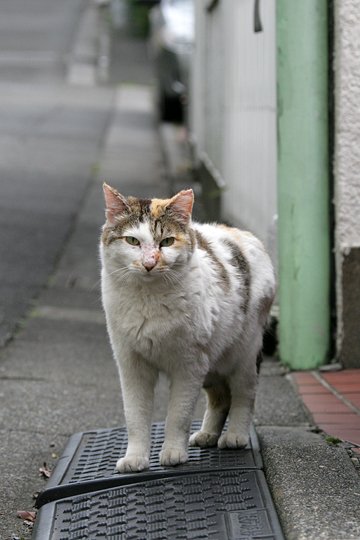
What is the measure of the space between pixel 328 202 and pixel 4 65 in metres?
20.2

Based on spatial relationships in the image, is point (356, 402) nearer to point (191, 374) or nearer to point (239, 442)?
point (239, 442)

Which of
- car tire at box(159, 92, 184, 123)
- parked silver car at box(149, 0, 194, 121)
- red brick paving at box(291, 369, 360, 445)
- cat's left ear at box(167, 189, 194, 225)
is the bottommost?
car tire at box(159, 92, 184, 123)

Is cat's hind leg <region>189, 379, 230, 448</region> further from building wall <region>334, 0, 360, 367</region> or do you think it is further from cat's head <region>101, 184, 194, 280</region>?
building wall <region>334, 0, 360, 367</region>

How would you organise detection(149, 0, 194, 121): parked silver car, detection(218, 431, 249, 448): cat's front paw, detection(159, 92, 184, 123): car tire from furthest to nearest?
detection(159, 92, 184, 123): car tire < detection(149, 0, 194, 121): parked silver car < detection(218, 431, 249, 448): cat's front paw

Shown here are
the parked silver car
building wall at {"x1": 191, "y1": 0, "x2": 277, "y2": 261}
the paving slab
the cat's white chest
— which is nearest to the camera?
the paving slab

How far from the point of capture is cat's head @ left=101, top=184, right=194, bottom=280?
154 inches

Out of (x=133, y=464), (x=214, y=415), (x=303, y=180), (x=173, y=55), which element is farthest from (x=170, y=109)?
(x=133, y=464)

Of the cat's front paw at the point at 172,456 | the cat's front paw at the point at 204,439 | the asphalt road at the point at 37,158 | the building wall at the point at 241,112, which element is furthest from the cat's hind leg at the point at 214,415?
the asphalt road at the point at 37,158

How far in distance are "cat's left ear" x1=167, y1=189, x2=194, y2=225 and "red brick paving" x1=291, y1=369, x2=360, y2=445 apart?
114cm

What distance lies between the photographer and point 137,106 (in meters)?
19.8

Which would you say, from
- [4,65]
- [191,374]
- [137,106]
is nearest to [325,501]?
[191,374]

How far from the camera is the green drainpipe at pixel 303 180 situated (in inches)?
225

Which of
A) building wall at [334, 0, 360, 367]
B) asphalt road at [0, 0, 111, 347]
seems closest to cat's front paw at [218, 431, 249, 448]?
building wall at [334, 0, 360, 367]

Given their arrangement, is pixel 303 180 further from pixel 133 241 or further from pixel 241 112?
pixel 241 112
